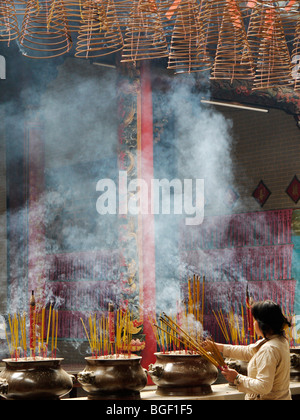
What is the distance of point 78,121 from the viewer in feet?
28.2

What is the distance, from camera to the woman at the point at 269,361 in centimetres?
233

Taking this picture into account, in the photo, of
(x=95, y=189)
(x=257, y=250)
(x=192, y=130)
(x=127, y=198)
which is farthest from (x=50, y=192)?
(x=127, y=198)

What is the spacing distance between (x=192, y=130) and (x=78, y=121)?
1842mm

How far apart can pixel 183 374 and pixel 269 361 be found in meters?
0.53

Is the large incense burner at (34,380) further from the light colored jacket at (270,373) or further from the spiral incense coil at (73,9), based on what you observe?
the spiral incense coil at (73,9)

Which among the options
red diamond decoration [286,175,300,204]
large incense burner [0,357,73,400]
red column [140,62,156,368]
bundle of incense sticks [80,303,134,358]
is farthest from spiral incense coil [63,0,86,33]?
red diamond decoration [286,175,300,204]

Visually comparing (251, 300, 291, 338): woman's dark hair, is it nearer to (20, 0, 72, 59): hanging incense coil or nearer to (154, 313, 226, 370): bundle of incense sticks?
(154, 313, 226, 370): bundle of incense sticks

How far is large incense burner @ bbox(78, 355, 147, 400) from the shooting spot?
101 inches

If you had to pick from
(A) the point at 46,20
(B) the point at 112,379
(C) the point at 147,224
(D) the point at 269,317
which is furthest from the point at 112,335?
(C) the point at 147,224

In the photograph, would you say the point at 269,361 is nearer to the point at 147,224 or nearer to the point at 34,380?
the point at 34,380

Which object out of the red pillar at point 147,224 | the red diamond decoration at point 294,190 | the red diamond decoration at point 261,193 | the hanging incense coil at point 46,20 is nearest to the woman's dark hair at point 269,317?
the hanging incense coil at point 46,20

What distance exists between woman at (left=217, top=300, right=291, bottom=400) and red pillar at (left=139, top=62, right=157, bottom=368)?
2560mm

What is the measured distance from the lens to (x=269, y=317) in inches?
93.7
